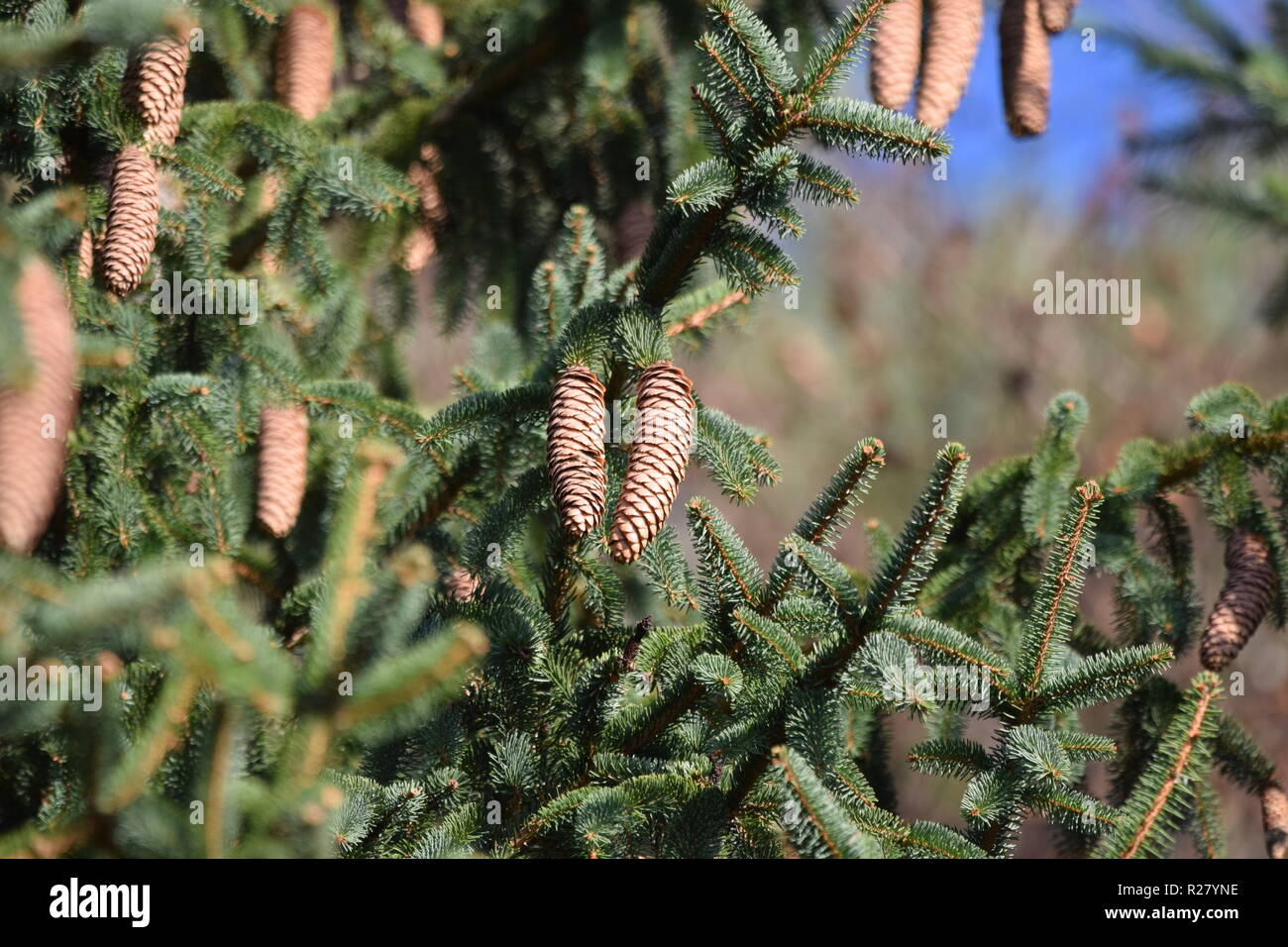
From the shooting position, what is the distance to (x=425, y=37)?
103 inches

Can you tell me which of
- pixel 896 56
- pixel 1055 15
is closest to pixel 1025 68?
pixel 1055 15

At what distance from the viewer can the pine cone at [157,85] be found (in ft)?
5.62

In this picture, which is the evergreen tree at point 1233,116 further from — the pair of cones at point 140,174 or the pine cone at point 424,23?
the pair of cones at point 140,174

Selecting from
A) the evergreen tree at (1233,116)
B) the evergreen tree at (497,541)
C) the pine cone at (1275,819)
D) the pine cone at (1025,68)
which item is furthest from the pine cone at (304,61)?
the evergreen tree at (1233,116)

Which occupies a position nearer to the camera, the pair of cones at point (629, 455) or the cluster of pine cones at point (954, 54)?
the pair of cones at point (629, 455)

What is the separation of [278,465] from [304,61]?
86cm

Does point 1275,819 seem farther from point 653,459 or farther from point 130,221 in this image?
point 130,221

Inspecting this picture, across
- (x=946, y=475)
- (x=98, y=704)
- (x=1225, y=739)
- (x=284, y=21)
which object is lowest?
(x=1225, y=739)

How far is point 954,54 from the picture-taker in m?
2.01

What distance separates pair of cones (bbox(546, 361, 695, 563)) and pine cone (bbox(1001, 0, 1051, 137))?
1195 millimetres

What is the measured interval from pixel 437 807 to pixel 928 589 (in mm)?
946

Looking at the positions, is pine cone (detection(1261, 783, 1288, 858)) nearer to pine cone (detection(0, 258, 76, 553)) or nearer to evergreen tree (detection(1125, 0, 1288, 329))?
evergreen tree (detection(1125, 0, 1288, 329))
